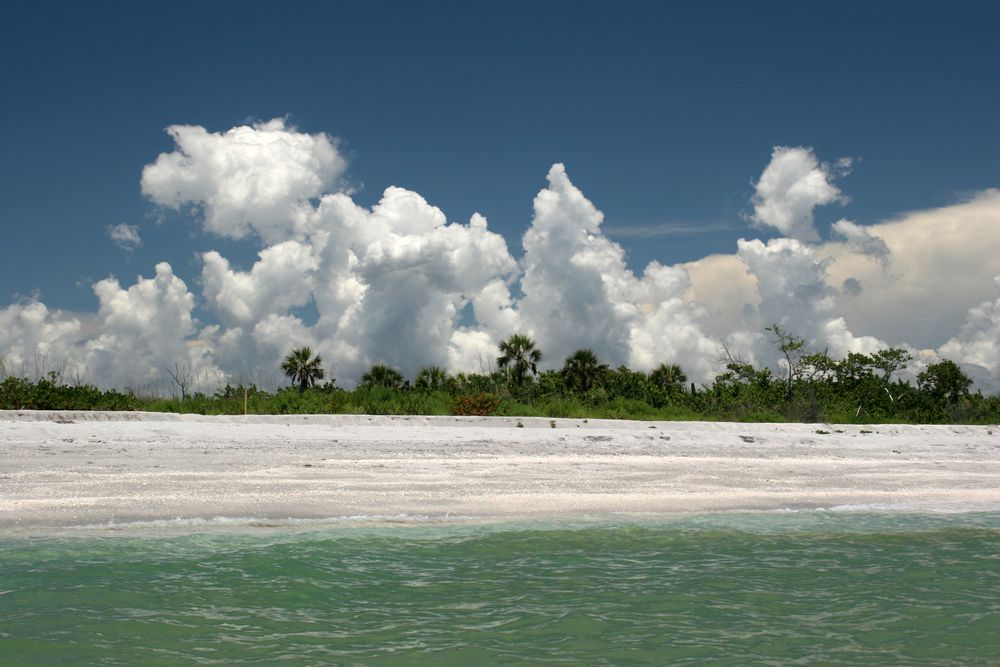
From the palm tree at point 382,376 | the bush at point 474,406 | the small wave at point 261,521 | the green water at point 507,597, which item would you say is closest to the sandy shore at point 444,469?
the small wave at point 261,521

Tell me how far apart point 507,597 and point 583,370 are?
45.1 meters

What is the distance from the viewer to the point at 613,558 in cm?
705

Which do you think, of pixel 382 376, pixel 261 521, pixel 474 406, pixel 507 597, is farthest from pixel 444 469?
pixel 382 376

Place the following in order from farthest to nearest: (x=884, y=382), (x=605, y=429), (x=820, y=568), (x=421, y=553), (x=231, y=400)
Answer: (x=884, y=382) → (x=231, y=400) → (x=605, y=429) → (x=421, y=553) → (x=820, y=568)

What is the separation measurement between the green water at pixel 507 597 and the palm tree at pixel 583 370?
4166cm

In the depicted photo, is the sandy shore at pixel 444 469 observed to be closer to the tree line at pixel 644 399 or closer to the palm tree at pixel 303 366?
the tree line at pixel 644 399

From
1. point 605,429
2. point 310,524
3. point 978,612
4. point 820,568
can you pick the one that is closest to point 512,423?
point 605,429

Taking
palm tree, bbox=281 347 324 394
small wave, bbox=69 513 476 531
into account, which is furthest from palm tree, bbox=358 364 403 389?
small wave, bbox=69 513 476 531

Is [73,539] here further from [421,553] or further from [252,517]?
[421,553]

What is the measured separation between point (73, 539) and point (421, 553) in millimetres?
3044

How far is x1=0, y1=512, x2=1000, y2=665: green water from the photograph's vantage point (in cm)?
465

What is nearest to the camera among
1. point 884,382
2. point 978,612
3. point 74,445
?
point 978,612

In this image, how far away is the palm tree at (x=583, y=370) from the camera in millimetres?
50156

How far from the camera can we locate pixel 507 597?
229 inches
